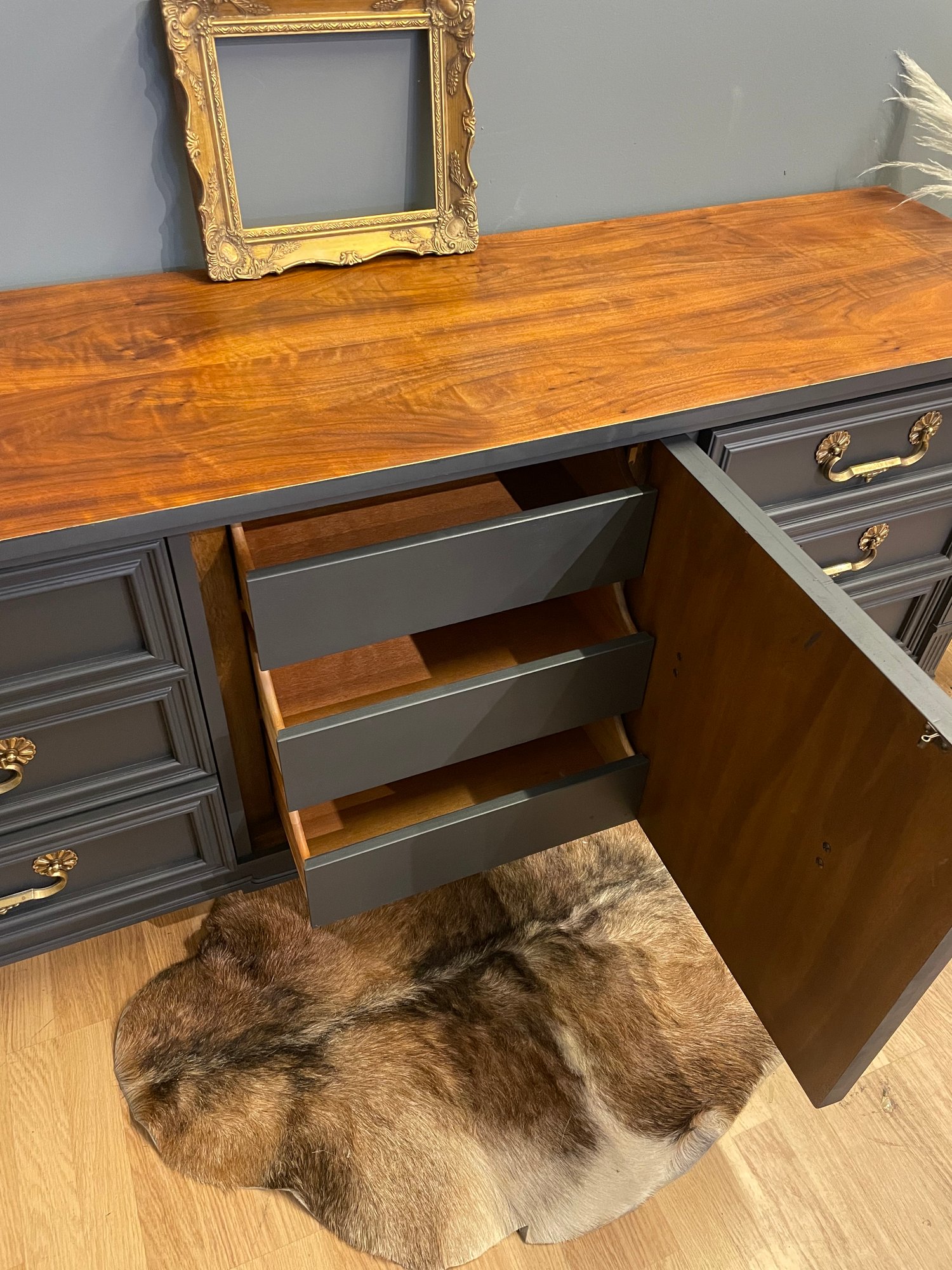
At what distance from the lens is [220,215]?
39.6 inches

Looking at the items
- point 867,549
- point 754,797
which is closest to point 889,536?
point 867,549

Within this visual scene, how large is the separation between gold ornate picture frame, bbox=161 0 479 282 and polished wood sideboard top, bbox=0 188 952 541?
0.09 ft

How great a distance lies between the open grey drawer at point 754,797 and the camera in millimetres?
666

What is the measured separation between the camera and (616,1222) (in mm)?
960

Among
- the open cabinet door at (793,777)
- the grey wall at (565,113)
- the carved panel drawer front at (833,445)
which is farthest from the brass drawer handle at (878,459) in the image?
the grey wall at (565,113)

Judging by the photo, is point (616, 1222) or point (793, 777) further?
point (616, 1222)

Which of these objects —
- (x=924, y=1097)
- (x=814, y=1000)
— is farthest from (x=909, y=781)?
(x=924, y=1097)

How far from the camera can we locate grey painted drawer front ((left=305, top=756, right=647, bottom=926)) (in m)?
0.95

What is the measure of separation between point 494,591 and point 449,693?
11cm

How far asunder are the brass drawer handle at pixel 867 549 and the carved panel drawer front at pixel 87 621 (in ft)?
2.62

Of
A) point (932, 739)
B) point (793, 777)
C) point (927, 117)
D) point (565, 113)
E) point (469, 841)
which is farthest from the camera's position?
point (927, 117)

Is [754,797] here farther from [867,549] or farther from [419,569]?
[867,549]

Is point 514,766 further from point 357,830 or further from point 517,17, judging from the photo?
point 517,17

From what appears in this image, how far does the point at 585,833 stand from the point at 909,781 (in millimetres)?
505
